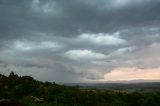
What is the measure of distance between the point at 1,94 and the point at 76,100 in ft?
23.3

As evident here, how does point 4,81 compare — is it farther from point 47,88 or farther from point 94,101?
point 94,101

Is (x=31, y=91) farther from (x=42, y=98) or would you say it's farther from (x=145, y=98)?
(x=145, y=98)

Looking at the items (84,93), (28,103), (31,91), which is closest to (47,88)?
(31,91)

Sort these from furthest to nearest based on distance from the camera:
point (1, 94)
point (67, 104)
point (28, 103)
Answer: point (1, 94), point (67, 104), point (28, 103)

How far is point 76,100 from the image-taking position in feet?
109

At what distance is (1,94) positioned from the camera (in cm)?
3478

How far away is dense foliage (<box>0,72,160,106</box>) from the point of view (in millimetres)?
32781

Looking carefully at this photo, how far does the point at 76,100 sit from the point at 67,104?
1.32m

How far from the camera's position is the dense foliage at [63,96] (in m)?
32.8

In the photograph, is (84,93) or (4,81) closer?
(84,93)

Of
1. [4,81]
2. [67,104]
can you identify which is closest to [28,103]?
[67,104]

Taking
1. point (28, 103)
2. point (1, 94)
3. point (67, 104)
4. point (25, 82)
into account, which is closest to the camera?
point (28, 103)

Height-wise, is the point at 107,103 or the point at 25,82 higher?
the point at 25,82

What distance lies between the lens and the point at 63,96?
111ft
